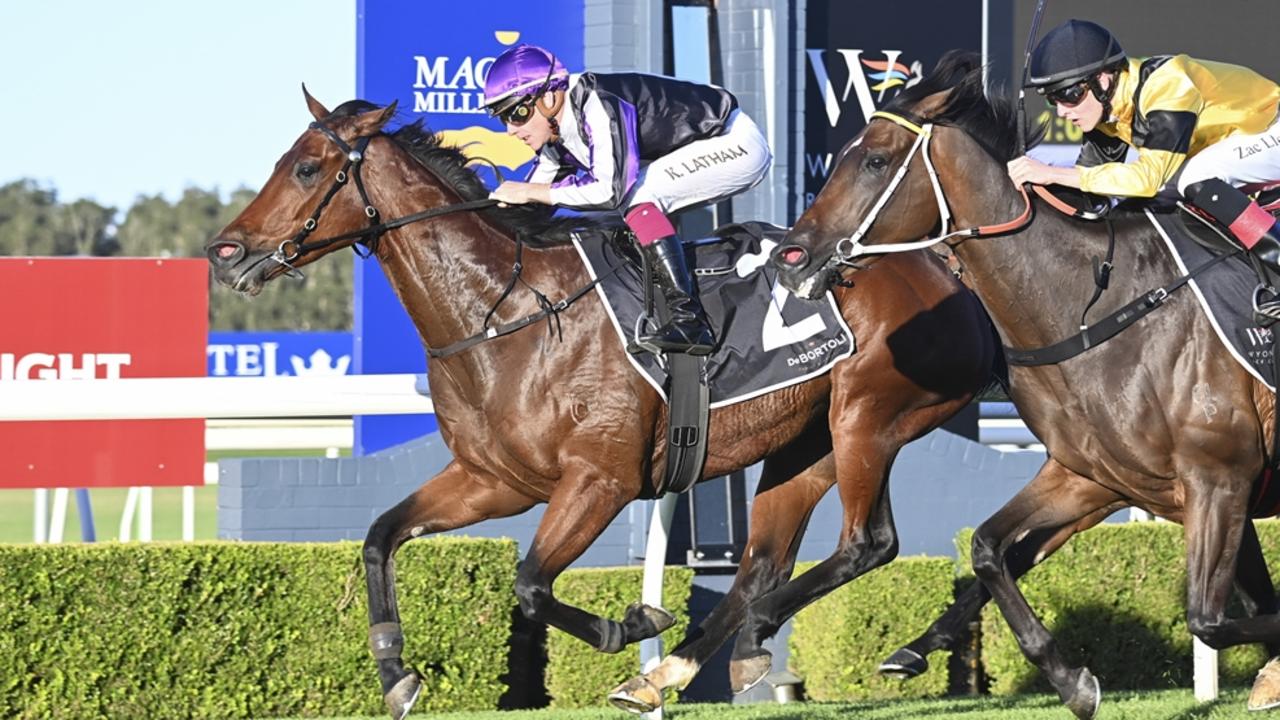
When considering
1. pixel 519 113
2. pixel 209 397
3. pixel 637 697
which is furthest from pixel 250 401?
pixel 637 697

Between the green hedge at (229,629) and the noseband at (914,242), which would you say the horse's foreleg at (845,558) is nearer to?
the noseband at (914,242)

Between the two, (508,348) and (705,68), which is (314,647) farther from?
(705,68)

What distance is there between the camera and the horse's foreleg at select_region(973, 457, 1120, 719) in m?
4.98

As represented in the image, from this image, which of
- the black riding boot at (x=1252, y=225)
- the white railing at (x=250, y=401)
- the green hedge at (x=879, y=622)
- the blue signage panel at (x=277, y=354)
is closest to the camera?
the black riding boot at (x=1252, y=225)

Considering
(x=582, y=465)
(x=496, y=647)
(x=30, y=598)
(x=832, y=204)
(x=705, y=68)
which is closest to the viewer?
(x=832, y=204)

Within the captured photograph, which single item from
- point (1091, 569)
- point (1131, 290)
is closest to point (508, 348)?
point (1131, 290)

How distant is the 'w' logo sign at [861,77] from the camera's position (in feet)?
27.9

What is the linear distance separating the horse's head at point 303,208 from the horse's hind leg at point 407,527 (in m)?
0.76

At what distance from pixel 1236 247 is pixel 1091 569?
2873mm

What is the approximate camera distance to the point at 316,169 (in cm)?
508

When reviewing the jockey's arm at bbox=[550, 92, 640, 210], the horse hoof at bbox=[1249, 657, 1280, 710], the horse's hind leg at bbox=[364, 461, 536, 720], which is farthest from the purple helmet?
the horse hoof at bbox=[1249, 657, 1280, 710]

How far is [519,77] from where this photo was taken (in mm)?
4977

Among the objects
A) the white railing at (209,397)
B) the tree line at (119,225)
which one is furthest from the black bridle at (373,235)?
the tree line at (119,225)

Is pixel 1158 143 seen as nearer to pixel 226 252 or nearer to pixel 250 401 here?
pixel 226 252
